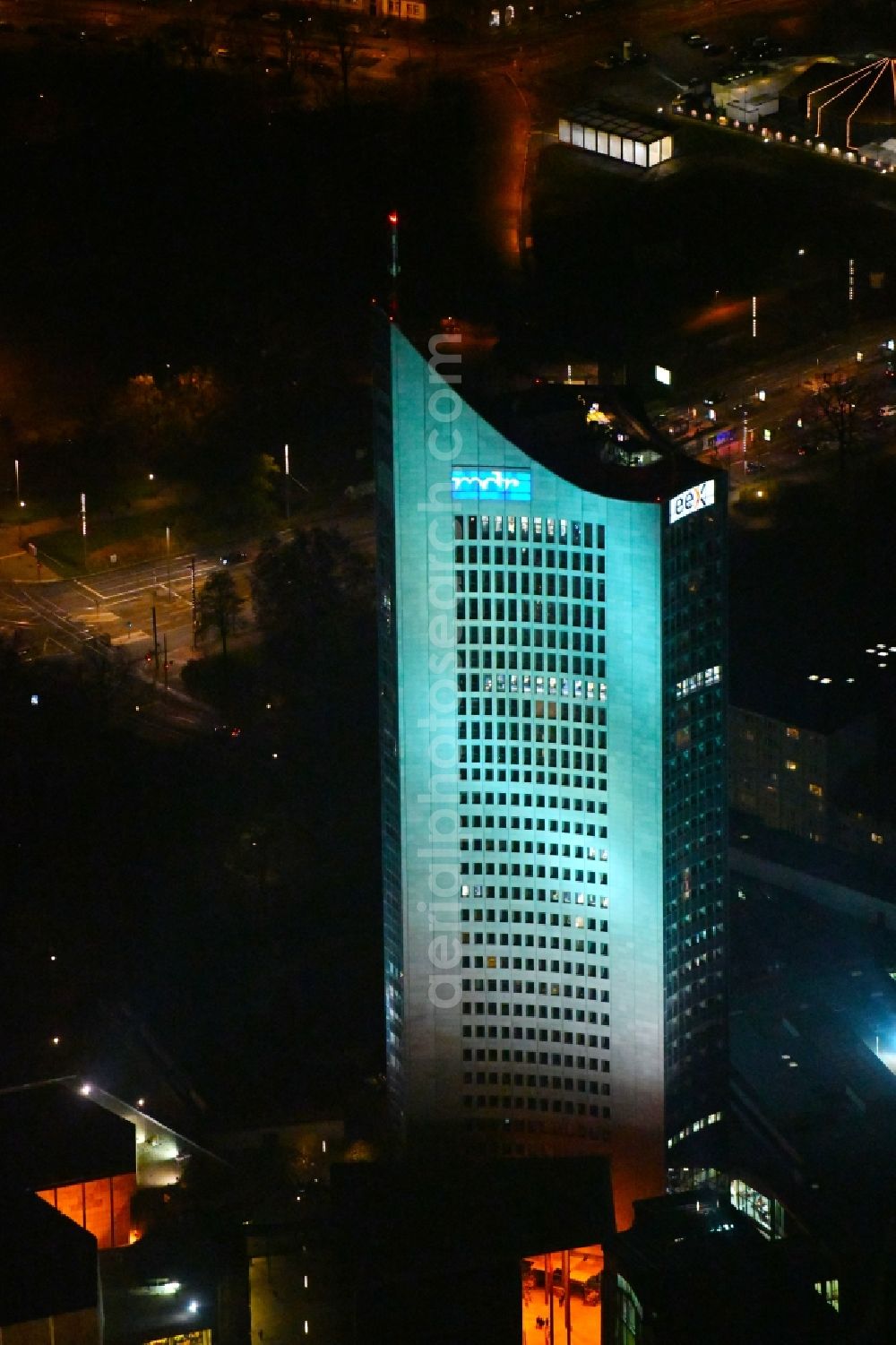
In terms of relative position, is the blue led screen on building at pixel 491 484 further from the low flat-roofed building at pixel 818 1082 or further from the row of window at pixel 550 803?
the low flat-roofed building at pixel 818 1082

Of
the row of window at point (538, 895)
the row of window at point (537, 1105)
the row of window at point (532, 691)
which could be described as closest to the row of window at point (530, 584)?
the row of window at point (532, 691)

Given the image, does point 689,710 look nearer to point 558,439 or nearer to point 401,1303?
point 558,439

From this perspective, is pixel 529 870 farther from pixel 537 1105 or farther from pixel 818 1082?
pixel 818 1082

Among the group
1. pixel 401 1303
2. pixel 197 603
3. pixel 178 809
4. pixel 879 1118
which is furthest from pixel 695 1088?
pixel 197 603

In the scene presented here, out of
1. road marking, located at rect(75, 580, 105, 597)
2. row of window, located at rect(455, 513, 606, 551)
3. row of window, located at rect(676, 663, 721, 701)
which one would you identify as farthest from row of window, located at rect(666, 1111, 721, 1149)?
road marking, located at rect(75, 580, 105, 597)

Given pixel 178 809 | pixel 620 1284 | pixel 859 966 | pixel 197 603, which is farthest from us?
pixel 197 603

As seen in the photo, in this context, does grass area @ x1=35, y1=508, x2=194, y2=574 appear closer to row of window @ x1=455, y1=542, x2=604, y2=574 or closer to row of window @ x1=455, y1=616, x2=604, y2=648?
row of window @ x1=455, y1=616, x2=604, y2=648

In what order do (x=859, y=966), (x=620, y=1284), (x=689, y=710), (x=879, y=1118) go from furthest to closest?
(x=859, y=966), (x=879, y=1118), (x=689, y=710), (x=620, y=1284)
